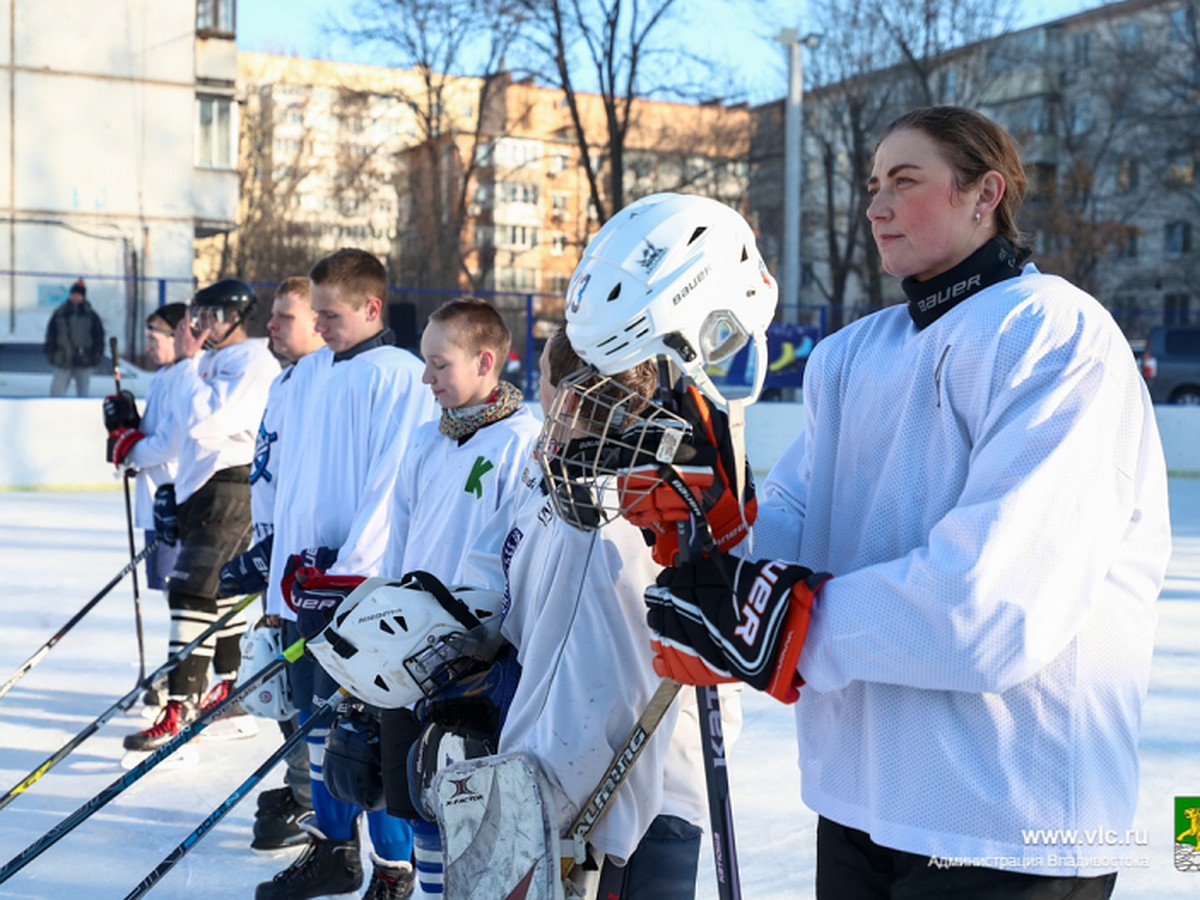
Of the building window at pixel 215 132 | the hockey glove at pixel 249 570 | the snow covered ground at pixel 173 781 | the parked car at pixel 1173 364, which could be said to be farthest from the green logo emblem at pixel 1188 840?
the building window at pixel 215 132

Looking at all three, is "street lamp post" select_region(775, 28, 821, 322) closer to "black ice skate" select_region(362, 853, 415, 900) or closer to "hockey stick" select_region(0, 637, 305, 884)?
"hockey stick" select_region(0, 637, 305, 884)

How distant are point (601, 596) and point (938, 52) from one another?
2563 centimetres

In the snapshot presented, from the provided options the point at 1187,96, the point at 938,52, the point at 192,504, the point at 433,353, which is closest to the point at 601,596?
the point at 433,353

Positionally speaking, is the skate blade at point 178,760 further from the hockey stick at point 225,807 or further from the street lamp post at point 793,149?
the street lamp post at point 793,149

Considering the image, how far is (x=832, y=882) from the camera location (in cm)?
157

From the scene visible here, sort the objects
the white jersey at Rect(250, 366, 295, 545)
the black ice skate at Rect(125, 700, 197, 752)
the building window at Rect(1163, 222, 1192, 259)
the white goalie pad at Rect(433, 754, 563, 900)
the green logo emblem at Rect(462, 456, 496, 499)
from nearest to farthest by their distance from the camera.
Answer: the white goalie pad at Rect(433, 754, 563, 900), the green logo emblem at Rect(462, 456, 496, 499), the white jersey at Rect(250, 366, 295, 545), the black ice skate at Rect(125, 700, 197, 752), the building window at Rect(1163, 222, 1192, 259)

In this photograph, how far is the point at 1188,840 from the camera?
3.02 metres

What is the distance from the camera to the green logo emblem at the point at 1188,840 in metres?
2.92

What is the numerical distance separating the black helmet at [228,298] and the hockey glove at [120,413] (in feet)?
2.24

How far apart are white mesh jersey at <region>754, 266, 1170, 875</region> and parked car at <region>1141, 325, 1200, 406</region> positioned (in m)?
19.1

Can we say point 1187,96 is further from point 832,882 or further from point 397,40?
point 832,882

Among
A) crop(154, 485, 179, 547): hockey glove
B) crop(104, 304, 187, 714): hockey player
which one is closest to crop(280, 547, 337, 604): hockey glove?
crop(154, 485, 179, 547): hockey glove

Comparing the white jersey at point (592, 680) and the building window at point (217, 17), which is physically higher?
the building window at point (217, 17)

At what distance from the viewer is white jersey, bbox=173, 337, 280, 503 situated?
4.49 metres
